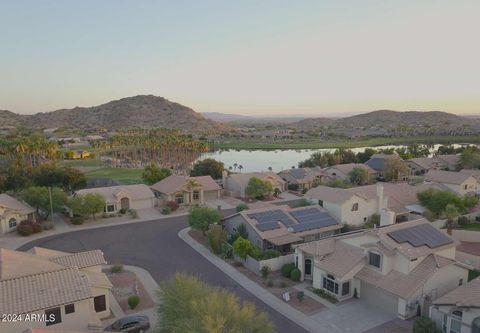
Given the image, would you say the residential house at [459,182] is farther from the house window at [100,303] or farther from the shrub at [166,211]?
the house window at [100,303]

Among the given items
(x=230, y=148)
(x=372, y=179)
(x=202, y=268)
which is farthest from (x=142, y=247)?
(x=230, y=148)

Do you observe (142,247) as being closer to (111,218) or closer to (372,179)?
(111,218)

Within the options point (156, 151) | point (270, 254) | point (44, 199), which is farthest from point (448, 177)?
point (156, 151)

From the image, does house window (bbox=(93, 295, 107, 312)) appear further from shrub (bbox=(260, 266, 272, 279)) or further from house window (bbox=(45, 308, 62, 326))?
shrub (bbox=(260, 266, 272, 279))

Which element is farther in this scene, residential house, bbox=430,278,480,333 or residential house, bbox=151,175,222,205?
residential house, bbox=151,175,222,205

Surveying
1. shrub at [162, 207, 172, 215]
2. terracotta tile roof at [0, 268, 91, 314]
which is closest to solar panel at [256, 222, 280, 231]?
terracotta tile roof at [0, 268, 91, 314]

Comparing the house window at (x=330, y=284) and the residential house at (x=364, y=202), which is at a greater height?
the residential house at (x=364, y=202)

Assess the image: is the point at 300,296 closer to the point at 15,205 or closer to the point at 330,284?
the point at 330,284

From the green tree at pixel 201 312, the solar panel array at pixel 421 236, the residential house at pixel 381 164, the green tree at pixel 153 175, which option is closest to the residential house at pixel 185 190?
the green tree at pixel 153 175
